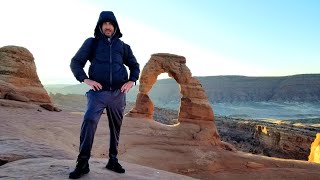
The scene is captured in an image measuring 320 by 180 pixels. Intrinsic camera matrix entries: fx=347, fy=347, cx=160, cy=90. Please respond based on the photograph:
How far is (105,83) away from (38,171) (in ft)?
5.03

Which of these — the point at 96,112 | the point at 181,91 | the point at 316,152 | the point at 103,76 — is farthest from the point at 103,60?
the point at 316,152

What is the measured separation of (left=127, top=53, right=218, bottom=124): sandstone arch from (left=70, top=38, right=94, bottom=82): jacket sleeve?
776 inches

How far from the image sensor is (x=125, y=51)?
216 inches

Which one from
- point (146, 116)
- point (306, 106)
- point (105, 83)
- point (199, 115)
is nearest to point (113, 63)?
point (105, 83)

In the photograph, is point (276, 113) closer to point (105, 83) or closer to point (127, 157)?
point (127, 157)

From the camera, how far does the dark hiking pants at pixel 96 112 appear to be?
16.2 feet

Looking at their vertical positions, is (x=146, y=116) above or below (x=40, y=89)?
below

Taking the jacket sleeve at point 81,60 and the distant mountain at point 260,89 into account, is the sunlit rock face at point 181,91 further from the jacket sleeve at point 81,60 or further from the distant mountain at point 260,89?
the distant mountain at point 260,89

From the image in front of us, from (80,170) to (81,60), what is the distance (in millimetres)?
1592

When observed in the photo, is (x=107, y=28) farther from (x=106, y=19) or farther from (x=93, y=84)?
(x=93, y=84)

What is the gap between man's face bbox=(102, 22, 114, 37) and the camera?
205 inches

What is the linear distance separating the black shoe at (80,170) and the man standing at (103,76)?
0.04 m

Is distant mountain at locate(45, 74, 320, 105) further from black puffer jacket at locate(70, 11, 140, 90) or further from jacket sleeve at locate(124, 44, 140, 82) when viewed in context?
black puffer jacket at locate(70, 11, 140, 90)

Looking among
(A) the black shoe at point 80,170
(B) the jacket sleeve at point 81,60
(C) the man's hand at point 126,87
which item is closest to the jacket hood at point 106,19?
(B) the jacket sleeve at point 81,60
